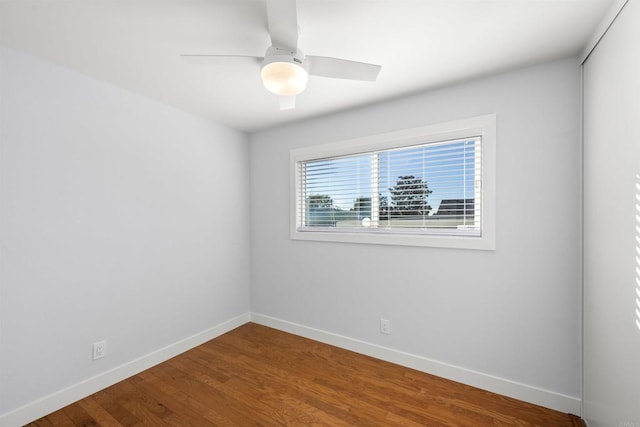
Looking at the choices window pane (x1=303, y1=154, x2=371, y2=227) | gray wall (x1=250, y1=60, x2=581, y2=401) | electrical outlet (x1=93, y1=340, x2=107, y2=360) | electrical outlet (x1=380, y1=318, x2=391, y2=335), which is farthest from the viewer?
window pane (x1=303, y1=154, x2=371, y2=227)

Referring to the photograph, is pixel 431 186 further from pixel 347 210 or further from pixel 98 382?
pixel 98 382

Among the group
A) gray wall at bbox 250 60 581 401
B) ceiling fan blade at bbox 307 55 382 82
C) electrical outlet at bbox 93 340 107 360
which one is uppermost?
→ ceiling fan blade at bbox 307 55 382 82

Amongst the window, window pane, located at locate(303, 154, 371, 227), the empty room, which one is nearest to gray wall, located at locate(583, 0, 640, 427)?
the empty room

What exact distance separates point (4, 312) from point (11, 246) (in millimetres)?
400

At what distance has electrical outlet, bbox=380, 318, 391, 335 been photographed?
2.48 metres

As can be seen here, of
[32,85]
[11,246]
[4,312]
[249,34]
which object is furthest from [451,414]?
[32,85]

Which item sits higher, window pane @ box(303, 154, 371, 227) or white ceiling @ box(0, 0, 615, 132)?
white ceiling @ box(0, 0, 615, 132)

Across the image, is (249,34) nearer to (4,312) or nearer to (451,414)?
(4,312)

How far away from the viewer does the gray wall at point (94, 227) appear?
171cm

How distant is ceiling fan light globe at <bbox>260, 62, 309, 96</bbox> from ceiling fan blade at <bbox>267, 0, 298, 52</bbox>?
91mm

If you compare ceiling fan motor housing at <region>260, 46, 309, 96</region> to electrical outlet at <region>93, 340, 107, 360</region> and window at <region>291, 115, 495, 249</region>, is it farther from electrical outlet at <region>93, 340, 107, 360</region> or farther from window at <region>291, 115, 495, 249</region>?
electrical outlet at <region>93, 340, 107, 360</region>

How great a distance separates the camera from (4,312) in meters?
1.66

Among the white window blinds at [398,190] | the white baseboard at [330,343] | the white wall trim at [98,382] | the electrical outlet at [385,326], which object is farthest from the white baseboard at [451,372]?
the white window blinds at [398,190]

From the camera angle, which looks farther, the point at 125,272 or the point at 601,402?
the point at 125,272
